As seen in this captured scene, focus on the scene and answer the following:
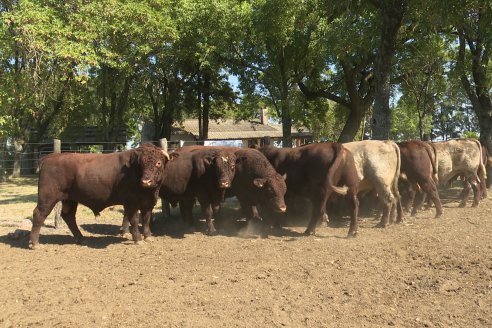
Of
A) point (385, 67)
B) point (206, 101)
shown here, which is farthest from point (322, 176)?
point (206, 101)

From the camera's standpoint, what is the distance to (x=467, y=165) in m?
11.8

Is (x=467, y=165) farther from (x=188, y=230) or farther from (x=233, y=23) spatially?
(x=233, y=23)

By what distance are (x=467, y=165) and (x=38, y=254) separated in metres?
10.5

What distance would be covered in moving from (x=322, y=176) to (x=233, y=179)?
6.21 feet

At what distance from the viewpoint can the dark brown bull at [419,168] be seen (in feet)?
33.1

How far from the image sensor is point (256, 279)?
591 centimetres

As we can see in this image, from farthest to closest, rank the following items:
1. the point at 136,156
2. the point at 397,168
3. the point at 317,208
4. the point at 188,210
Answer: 1. the point at 188,210
2. the point at 397,168
3. the point at 317,208
4. the point at 136,156

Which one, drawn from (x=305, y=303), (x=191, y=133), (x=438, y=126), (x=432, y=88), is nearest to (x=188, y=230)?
(x=305, y=303)

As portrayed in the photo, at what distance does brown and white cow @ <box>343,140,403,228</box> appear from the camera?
9.37m

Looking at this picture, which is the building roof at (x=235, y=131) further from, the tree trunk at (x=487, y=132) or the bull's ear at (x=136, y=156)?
the bull's ear at (x=136, y=156)

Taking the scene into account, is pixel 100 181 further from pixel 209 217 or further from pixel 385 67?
pixel 385 67

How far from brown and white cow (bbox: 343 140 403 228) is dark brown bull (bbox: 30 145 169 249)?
4203 mm

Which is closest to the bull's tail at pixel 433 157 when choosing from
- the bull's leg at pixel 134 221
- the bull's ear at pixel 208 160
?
the bull's ear at pixel 208 160

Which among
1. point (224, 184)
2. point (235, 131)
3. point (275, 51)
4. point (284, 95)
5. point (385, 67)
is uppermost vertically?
point (275, 51)
